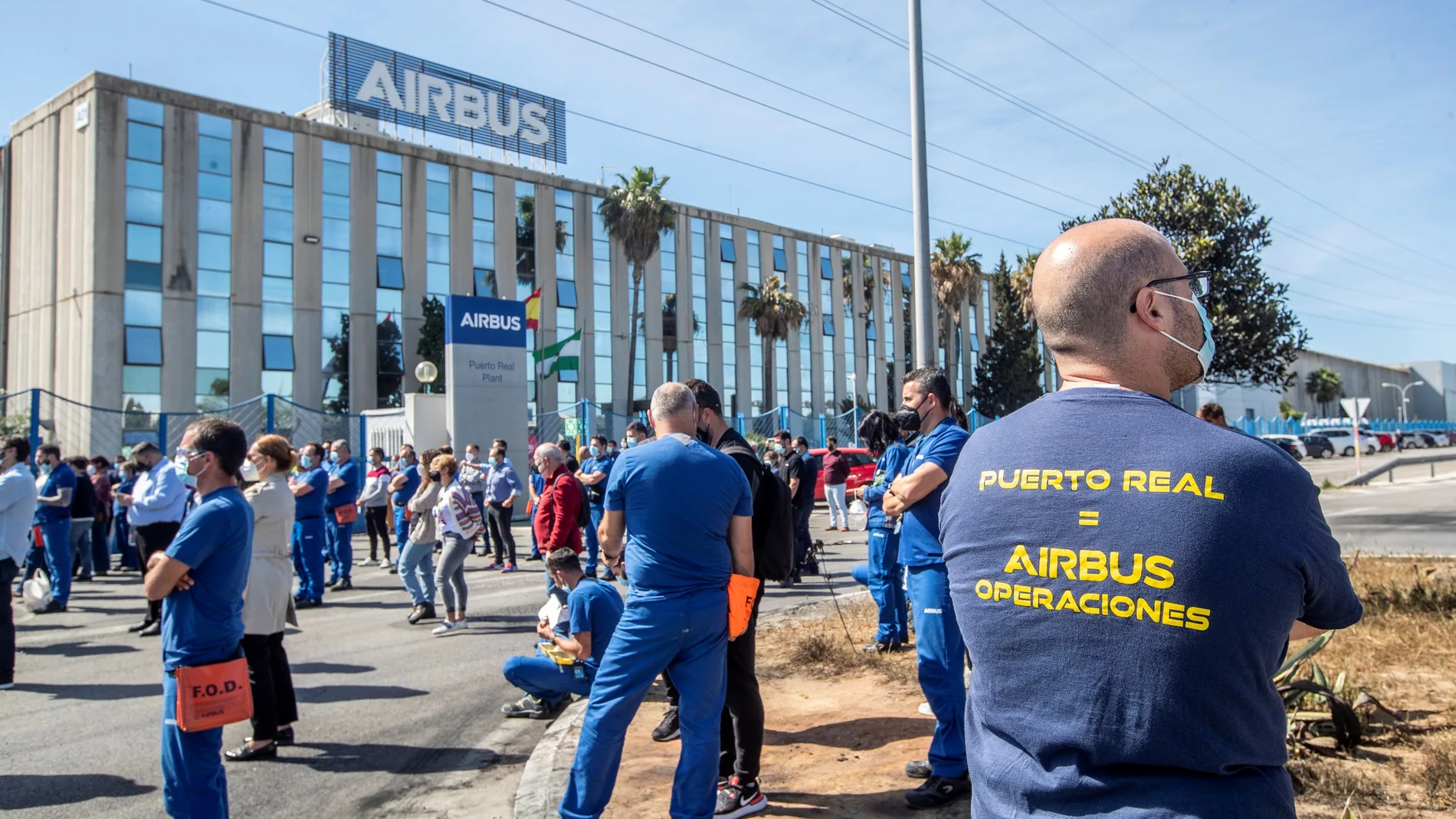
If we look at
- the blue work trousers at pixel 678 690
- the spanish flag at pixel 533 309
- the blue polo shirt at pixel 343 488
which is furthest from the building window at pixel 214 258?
the blue work trousers at pixel 678 690

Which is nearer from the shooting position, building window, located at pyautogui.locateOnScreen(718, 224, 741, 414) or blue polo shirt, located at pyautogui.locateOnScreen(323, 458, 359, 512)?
blue polo shirt, located at pyautogui.locateOnScreen(323, 458, 359, 512)

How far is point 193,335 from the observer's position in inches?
1216

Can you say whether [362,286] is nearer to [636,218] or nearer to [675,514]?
[636,218]

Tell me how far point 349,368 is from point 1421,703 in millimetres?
33807

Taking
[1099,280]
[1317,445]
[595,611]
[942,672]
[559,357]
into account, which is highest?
[559,357]

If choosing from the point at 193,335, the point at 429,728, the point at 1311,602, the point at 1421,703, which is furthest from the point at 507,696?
the point at 193,335

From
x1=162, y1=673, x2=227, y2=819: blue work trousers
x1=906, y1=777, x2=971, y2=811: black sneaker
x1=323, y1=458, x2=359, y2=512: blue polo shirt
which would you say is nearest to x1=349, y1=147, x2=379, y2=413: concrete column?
x1=323, y1=458, x2=359, y2=512: blue polo shirt

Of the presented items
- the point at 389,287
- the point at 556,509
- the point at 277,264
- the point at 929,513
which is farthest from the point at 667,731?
the point at 389,287

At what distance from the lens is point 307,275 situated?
Result: 109ft

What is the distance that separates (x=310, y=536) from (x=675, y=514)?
8.47 meters

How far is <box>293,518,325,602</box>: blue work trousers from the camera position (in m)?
11.0

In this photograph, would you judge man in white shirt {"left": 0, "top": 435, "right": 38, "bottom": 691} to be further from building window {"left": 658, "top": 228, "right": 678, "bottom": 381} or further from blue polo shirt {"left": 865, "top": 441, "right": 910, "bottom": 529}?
building window {"left": 658, "top": 228, "right": 678, "bottom": 381}

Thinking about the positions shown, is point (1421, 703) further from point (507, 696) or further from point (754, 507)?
point (507, 696)

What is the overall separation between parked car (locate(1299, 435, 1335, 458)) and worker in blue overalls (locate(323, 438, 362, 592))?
→ 5155 cm
